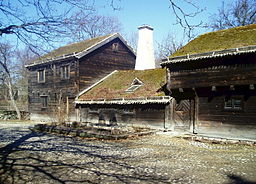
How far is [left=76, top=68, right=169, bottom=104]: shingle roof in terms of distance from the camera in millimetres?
20516

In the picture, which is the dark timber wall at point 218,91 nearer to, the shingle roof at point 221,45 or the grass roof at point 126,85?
the shingle roof at point 221,45

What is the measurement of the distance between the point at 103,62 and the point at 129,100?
918 cm

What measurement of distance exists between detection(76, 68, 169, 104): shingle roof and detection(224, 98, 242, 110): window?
4847 millimetres

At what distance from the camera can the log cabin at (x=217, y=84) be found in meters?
14.5

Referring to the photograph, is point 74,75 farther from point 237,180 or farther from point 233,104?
point 237,180

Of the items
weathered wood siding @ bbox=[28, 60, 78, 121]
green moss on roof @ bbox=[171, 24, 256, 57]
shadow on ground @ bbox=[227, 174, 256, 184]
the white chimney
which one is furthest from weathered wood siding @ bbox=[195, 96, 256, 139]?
weathered wood siding @ bbox=[28, 60, 78, 121]

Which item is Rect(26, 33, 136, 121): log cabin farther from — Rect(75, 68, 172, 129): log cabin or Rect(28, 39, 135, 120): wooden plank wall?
Rect(75, 68, 172, 129): log cabin

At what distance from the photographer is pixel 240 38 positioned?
16.0 metres

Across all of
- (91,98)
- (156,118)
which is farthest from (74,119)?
(156,118)

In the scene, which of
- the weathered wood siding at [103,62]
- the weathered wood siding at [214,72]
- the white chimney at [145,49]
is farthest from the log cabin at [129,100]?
the white chimney at [145,49]

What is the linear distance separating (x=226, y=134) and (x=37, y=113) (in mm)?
22976

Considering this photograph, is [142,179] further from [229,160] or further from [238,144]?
[238,144]

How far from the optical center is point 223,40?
1689 cm

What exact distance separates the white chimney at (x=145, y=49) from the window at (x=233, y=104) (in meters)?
14.6
